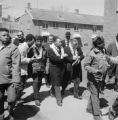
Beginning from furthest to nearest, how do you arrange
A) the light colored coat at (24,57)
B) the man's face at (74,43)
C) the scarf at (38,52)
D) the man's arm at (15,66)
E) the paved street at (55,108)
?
the man's face at (74,43), the scarf at (38,52), the light colored coat at (24,57), the paved street at (55,108), the man's arm at (15,66)

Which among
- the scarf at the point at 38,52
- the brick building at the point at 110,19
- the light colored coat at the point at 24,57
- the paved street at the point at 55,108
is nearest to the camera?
the paved street at the point at 55,108

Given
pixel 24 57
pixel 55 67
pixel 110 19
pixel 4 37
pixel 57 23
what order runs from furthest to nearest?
pixel 57 23 → pixel 110 19 → pixel 55 67 → pixel 24 57 → pixel 4 37

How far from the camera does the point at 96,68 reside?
6.38 meters

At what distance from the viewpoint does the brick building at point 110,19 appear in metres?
15.8

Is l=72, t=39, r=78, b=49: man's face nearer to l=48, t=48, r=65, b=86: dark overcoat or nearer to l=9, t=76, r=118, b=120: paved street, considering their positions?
l=48, t=48, r=65, b=86: dark overcoat

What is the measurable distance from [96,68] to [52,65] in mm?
1917

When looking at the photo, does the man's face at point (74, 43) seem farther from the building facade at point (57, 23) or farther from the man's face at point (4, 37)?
the building facade at point (57, 23)

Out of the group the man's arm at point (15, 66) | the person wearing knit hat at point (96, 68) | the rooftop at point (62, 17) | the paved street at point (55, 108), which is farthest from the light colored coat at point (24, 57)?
the rooftop at point (62, 17)

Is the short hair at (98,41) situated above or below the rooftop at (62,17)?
below

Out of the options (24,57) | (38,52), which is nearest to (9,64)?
(24,57)

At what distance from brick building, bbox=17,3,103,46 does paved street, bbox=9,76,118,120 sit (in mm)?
37958

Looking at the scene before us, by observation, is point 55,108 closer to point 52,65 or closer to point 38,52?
point 52,65

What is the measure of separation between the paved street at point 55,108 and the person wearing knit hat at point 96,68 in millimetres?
414

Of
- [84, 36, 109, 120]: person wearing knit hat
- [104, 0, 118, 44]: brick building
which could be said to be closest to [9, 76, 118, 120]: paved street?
[84, 36, 109, 120]: person wearing knit hat
